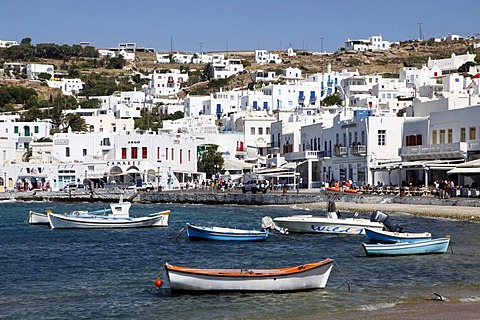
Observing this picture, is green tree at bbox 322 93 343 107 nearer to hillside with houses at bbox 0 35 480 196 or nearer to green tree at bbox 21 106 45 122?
hillside with houses at bbox 0 35 480 196

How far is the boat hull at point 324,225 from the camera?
39250mm

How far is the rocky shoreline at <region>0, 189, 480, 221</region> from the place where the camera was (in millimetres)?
49000

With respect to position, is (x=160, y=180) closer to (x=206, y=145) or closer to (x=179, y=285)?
(x=206, y=145)

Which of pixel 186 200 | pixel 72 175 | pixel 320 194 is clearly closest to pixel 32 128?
pixel 72 175

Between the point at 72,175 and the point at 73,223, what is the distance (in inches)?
1426

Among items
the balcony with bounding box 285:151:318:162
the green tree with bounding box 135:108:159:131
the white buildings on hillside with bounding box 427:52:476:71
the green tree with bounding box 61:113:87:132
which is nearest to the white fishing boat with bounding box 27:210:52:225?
the balcony with bounding box 285:151:318:162

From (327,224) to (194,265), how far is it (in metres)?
11.5

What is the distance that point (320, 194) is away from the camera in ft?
208

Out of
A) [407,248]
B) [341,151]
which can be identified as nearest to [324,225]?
[407,248]

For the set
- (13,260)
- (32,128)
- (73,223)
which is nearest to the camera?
(13,260)

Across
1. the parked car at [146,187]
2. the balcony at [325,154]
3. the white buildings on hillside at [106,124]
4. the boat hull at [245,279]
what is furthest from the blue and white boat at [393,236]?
the white buildings on hillside at [106,124]

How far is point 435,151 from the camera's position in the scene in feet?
197

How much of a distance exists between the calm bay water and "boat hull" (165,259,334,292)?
0.26 metres

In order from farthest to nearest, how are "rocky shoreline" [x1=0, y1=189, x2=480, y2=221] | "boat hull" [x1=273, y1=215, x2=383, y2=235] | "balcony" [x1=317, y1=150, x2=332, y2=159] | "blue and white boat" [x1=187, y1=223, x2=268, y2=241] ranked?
"balcony" [x1=317, y1=150, x2=332, y2=159], "rocky shoreline" [x1=0, y1=189, x2=480, y2=221], "boat hull" [x1=273, y1=215, x2=383, y2=235], "blue and white boat" [x1=187, y1=223, x2=268, y2=241]
